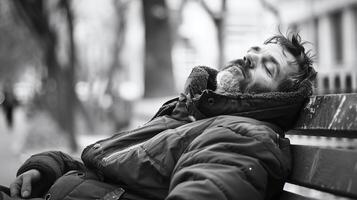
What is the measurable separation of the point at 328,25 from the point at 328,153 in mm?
19886

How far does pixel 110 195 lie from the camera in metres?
2.38

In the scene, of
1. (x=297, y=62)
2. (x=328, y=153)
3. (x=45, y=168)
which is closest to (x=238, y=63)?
(x=297, y=62)

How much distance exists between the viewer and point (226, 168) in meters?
1.94

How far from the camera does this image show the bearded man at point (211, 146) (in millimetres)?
1948

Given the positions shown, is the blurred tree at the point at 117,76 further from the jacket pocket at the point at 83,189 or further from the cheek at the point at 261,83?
the cheek at the point at 261,83

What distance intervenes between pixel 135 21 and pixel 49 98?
689 centimetres

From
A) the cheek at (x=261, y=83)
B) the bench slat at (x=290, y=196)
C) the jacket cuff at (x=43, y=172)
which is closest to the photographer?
the bench slat at (x=290, y=196)

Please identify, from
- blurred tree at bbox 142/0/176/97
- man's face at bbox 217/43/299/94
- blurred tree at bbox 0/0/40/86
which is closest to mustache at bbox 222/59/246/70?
man's face at bbox 217/43/299/94

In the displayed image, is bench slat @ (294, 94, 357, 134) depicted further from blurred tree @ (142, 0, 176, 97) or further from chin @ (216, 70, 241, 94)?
blurred tree @ (142, 0, 176, 97)

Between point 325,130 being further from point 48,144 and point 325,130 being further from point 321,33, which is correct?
point 321,33

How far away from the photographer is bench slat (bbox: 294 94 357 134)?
197 centimetres

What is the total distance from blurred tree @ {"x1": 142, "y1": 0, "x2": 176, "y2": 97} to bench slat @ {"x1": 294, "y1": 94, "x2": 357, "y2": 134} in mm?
8502

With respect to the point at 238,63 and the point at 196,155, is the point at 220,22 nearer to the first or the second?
the point at 238,63

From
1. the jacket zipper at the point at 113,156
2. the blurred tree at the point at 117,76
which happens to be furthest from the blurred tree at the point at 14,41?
the jacket zipper at the point at 113,156
